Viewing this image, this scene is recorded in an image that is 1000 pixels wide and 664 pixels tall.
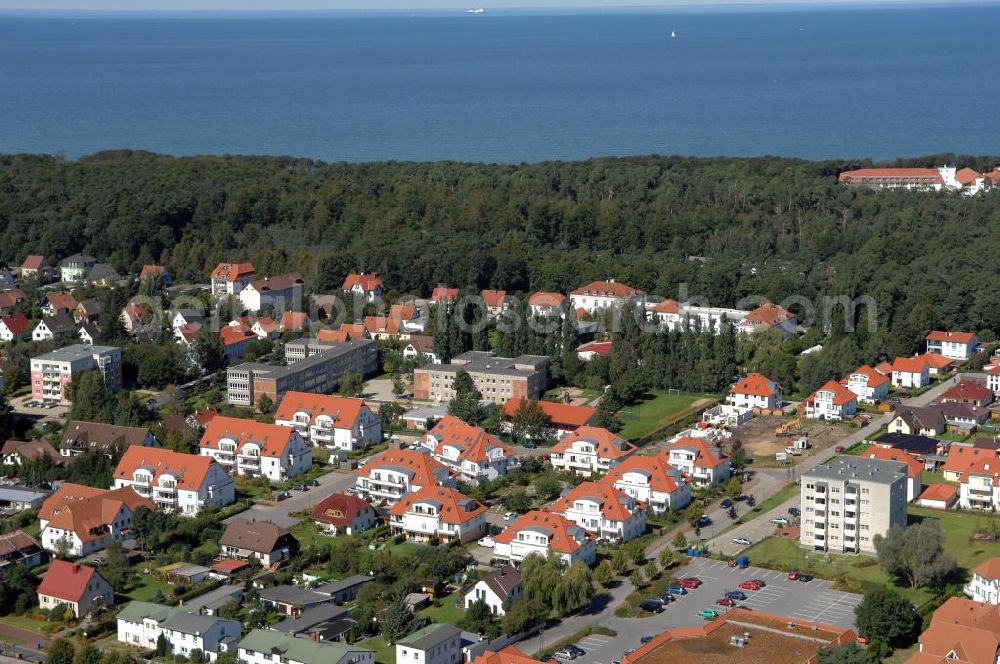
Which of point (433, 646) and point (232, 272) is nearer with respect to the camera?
point (433, 646)

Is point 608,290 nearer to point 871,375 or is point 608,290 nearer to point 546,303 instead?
point 546,303

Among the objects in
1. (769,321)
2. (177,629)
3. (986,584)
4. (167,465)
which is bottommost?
(177,629)

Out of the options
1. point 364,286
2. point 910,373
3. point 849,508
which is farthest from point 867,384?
point 364,286

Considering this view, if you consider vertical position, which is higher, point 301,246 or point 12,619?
point 301,246

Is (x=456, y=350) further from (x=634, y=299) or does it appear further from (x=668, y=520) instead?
(x=668, y=520)

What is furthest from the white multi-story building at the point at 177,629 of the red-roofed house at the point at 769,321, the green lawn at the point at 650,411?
the red-roofed house at the point at 769,321

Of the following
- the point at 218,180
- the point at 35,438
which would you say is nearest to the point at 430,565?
the point at 35,438
